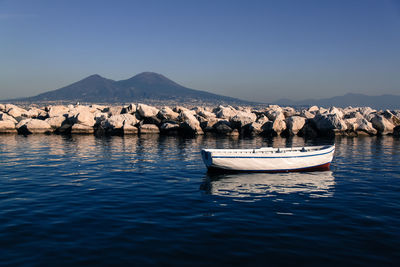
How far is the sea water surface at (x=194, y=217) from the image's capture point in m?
8.39

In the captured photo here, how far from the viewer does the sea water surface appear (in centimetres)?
839

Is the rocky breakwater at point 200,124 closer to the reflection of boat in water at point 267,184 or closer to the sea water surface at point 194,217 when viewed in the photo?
the sea water surface at point 194,217

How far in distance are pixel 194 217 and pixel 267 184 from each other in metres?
6.96

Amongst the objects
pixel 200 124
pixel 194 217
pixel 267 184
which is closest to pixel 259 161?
pixel 267 184

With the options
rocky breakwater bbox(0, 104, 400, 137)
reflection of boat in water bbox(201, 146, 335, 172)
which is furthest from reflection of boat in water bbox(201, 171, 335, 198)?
rocky breakwater bbox(0, 104, 400, 137)

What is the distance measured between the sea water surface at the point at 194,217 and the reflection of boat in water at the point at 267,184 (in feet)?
0.19

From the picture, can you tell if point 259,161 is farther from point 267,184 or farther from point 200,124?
point 200,124

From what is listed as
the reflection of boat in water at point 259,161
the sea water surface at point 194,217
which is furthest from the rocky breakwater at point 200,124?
the reflection of boat in water at point 259,161

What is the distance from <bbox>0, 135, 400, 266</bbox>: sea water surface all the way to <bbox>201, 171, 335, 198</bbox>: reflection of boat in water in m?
0.06

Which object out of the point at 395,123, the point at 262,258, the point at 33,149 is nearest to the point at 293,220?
the point at 262,258

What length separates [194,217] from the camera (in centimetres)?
1148

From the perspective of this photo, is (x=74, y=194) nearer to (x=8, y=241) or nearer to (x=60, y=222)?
(x=60, y=222)

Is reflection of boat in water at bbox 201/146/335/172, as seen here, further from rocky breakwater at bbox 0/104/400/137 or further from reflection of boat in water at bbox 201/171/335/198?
rocky breakwater at bbox 0/104/400/137

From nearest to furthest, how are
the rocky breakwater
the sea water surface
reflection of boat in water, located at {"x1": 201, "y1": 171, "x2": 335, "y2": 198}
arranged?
the sea water surface → reflection of boat in water, located at {"x1": 201, "y1": 171, "x2": 335, "y2": 198} → the rocky breakwater
